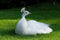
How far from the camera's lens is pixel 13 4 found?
18.8 meters

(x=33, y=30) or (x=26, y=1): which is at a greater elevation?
(x=26, y=1)

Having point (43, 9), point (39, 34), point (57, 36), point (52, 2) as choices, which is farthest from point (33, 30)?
point (52, 2)

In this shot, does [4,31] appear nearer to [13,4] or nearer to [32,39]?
[32,39]

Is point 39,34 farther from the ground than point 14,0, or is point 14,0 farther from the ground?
point 14,0

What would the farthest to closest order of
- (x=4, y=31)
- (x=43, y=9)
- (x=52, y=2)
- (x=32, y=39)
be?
(x=52, y=2)
(x=43, y=9)
(x=4, y=31)
(x=32, y=39)

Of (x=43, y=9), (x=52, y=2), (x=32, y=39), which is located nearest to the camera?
(x=32, y=39)

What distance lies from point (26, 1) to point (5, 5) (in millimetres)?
1405

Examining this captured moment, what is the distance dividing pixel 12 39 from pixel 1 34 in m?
0.84

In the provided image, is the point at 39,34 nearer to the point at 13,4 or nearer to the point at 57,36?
the point at 57,36

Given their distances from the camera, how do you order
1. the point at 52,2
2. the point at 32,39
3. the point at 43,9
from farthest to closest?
the point at 52,2, the point at 43,9, the point at 32,39

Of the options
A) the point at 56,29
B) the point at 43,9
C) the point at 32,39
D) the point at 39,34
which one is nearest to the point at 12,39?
the point at 32,39

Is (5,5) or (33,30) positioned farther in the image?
(5,5)

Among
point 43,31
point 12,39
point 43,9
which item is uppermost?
point 43,9

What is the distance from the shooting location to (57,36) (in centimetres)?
775
